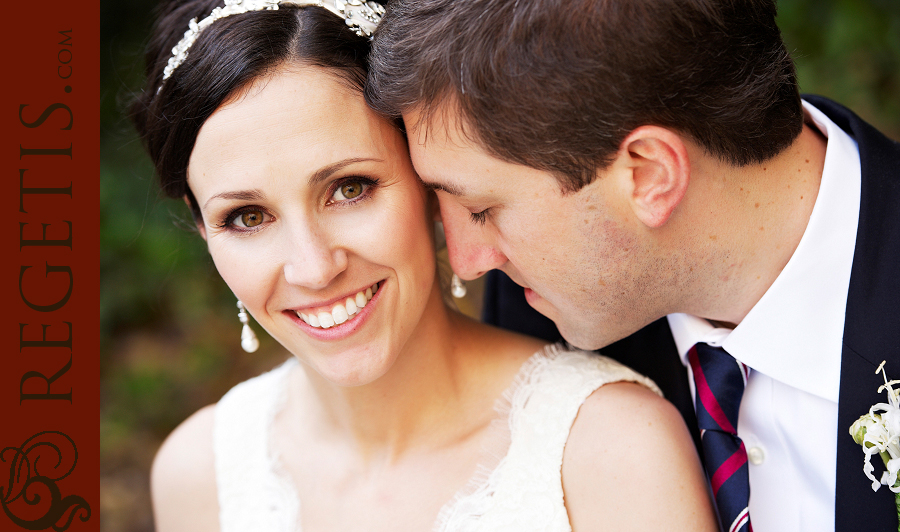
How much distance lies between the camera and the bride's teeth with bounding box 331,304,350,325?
1812mm

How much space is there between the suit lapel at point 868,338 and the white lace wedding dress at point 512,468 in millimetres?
492

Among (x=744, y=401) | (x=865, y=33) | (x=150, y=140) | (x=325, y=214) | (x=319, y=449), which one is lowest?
(x=319, y=449)

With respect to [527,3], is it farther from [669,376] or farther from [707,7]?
[669,376]

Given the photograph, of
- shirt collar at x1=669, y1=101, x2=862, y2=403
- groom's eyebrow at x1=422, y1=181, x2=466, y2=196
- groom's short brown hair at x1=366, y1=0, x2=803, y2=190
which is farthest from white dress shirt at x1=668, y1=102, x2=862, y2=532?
groom's eyebrow at x1=422, y1=181, x2=466, y2=196

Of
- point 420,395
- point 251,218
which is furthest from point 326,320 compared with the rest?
point 420,395

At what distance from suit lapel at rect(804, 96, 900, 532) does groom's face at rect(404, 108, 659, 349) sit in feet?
1.52

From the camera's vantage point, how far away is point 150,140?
2010mm

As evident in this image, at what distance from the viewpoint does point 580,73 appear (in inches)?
63.6

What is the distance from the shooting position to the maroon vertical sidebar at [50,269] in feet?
7.71

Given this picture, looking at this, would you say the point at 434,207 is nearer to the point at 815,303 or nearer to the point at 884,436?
the point at 815,303

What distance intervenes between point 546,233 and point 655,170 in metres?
0.29

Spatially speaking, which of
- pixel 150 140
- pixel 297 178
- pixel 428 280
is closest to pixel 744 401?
pixel 428 280

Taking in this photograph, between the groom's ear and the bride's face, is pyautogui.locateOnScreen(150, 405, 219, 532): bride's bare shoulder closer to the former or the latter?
the bride's face

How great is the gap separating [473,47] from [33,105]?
215cm
